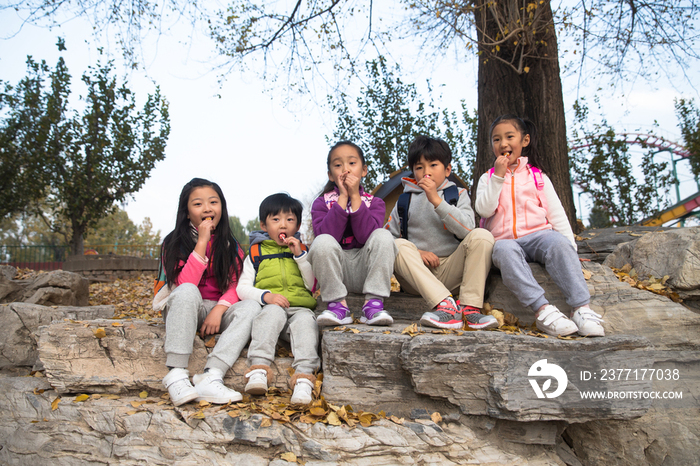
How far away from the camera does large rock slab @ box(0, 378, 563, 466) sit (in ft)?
7.75

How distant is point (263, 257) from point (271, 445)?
4.32 feet

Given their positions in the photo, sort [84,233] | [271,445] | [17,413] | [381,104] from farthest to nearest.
→ [84,233]
[381,104]
[17,413]
[271,445]

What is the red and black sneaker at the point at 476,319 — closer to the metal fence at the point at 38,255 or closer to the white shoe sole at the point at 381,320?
the white shoe sole at the point at 381,320

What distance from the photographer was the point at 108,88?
12891 mm

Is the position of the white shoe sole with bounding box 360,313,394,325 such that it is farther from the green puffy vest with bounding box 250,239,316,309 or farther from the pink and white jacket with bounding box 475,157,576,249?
the pink and white jacket with bounding box 475,157,576,249

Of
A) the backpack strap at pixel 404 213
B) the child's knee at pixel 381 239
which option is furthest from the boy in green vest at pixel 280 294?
the backpack strap at pixel 404 213

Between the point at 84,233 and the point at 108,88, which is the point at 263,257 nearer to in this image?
the point at 108,88

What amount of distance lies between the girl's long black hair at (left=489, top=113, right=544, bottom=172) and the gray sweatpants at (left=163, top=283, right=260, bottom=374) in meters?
2.40

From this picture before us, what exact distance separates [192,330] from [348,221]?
1282mm

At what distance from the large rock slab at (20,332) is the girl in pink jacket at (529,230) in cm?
381

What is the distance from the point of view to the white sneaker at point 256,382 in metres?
2.57

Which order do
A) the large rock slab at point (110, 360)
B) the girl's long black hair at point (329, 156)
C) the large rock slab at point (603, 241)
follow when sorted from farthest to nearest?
1. the large rock slab at point (603, 241)
2. the girl's long black hair at point (329, 156)
3. the large rock slab at point (110, 360)

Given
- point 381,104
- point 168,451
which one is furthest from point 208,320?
point 381,104

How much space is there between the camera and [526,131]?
3.63 metres
